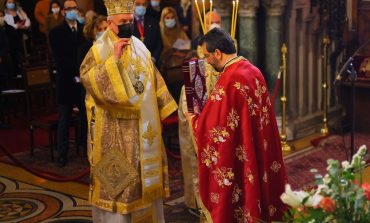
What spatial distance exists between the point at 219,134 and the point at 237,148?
0.14 metres

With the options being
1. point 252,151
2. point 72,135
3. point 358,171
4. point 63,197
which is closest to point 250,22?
point 72,135

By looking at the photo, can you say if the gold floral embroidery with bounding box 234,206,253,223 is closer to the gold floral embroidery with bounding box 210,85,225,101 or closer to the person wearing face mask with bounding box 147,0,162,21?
the gold floral embroidery with bounding box 210,85,225,101

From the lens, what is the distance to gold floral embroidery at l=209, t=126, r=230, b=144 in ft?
13.9

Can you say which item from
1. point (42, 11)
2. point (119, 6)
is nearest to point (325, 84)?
point (119, 6)

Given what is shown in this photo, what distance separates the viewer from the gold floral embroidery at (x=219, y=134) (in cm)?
425

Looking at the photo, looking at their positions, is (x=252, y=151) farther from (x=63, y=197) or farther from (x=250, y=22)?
(x=250, y=22)

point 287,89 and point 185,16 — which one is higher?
point 185,16

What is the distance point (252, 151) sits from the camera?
4.22m

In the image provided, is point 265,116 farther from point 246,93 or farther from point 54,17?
point 54,17

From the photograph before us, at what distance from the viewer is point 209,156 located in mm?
4312

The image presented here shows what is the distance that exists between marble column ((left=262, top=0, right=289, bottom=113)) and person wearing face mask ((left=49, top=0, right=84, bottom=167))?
244cm

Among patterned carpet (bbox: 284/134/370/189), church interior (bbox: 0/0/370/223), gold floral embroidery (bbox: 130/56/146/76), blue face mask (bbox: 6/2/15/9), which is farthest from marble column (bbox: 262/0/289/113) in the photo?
blue face mask (bbox: 6/2/15/9)

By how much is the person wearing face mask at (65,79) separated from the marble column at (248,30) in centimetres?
213

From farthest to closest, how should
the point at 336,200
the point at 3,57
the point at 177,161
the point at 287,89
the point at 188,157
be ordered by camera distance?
1. the point at 3,57
2. the point at 287,89
3. the point at 177,161
4. the point at 188,157
5. the point at 336,200
